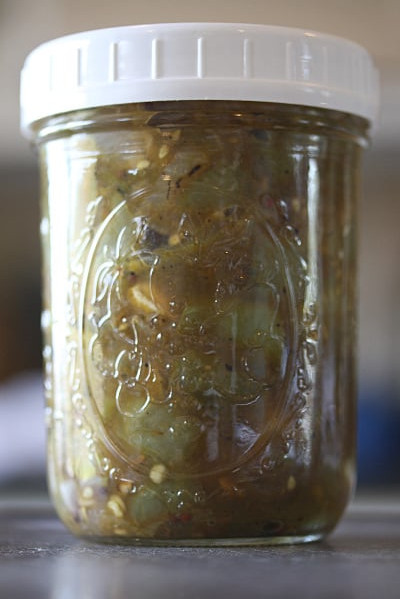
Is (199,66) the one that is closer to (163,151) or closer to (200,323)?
(163,151)

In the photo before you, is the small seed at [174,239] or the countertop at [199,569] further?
the small seed at [174,239]

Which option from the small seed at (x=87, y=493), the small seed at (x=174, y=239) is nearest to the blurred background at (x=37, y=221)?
the small seed at (x=87, y=493)

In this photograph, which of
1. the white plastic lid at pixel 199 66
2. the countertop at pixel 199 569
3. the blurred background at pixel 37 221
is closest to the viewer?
the countertop at pixel 199 569

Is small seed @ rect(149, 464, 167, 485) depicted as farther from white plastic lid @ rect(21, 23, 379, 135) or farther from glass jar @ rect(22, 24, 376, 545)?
white plastic lid @ rect(21, 23, 379, 135)

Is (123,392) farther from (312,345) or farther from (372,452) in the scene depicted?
(372,452)

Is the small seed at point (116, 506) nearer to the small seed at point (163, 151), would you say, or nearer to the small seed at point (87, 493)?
the small seed at point (87, 493)

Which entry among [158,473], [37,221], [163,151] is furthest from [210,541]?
[37,221]
